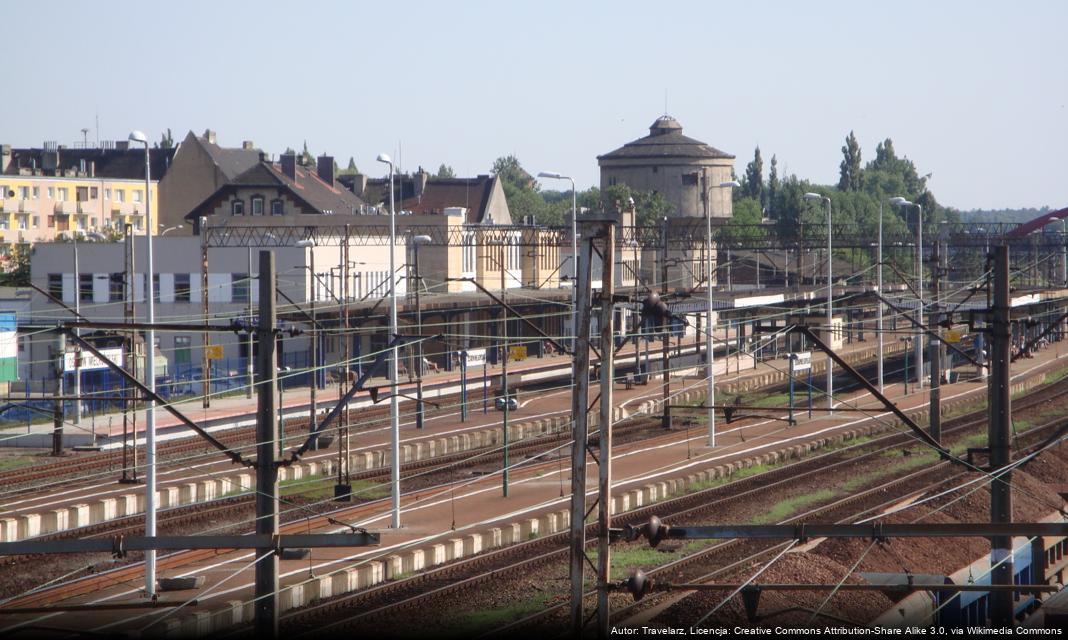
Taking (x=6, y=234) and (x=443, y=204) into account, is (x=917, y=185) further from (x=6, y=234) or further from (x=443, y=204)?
(x=6, y=234)

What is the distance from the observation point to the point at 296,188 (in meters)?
62.6

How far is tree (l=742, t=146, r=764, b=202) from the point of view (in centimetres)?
13500

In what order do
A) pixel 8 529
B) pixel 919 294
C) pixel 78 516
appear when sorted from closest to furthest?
1. pixel 8 529
2. pixel 78 516
3. pixel 919 294

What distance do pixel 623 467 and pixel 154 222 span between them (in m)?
49.8

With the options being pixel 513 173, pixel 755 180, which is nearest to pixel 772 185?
pixel 755 180

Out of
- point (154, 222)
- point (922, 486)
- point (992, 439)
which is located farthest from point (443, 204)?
point (992, 439)

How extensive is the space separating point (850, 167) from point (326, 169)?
7740cm

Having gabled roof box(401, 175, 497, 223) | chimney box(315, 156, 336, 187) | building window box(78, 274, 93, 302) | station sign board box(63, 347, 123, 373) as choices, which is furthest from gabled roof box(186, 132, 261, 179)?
station sign board box(63, 347, 123, 373)

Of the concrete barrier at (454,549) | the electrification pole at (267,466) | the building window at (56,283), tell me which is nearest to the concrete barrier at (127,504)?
the concrete barrier at (454,549)

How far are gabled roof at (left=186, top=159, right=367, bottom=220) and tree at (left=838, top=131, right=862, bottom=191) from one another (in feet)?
258

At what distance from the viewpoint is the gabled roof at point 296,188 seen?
201 feet

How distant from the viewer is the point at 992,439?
13172 millimetres

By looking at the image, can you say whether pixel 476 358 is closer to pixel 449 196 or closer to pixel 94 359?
pixel 94 359

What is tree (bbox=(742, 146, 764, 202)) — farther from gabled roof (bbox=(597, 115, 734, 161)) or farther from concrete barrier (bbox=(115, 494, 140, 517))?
concrete barrier (bbox=(115, 494, 140, 517))
